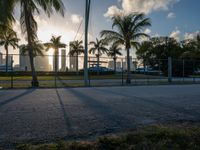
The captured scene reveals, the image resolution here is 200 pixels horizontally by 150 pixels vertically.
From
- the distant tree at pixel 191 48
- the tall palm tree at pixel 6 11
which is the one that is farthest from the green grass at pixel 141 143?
the distant tree at pixel 191 48

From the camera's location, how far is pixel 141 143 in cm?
435

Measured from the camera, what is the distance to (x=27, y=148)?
4.17 meters

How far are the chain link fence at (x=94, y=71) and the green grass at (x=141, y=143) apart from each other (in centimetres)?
1560

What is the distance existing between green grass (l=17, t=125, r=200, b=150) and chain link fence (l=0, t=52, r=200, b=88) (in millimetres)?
15595

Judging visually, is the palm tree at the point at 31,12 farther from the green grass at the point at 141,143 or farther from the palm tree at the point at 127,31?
the green grass at the point at 141,143

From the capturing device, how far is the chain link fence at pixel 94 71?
69.9 ft

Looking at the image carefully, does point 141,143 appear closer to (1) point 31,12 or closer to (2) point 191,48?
(1) point 31,12

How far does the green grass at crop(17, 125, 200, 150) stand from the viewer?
417 centimetres

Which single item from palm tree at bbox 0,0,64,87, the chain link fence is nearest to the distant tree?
the chain link fence

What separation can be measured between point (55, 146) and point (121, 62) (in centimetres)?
2038

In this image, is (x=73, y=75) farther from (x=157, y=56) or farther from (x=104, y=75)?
(x=157, y=56)

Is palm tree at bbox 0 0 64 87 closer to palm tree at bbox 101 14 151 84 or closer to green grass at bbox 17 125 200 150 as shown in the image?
palm tree at bbox 101 14 151 84

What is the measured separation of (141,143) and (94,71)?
24.8 metres

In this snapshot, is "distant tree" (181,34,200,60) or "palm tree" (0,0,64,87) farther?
"distant tree" (181,34,200,60)
